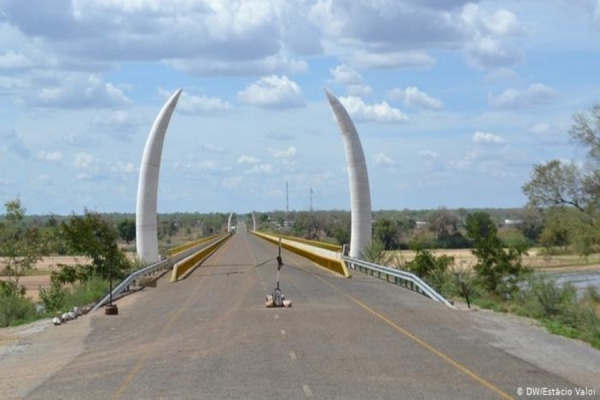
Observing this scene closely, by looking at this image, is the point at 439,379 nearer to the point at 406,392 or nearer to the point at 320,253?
the point at 406,392

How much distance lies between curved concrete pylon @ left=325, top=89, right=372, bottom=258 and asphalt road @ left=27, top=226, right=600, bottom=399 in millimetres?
28060

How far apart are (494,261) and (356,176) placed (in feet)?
39.6

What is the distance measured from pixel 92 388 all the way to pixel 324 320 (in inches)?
449

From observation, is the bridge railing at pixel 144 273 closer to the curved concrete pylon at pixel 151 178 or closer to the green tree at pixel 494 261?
the curved concrete pylon at pixel 151 178

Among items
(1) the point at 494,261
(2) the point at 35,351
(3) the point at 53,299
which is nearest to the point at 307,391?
(2) the point at 35,351

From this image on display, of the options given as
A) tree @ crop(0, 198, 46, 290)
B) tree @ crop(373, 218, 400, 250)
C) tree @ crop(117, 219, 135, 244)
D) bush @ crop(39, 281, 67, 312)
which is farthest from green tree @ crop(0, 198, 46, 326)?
tree @ crop(117, 219, 135, 244)

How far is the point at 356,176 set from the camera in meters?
63.7

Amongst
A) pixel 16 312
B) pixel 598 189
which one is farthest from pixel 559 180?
pixel 16 312

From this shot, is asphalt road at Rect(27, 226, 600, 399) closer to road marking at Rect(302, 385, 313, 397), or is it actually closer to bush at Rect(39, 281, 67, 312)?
road marking at Rect(302, 385, 313, 397)

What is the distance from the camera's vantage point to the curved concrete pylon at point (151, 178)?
6119cm

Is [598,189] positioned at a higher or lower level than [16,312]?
higher

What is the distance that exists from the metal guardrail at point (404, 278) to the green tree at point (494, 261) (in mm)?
5812

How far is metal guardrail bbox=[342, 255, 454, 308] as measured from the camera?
116ft

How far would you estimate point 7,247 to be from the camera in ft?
185
